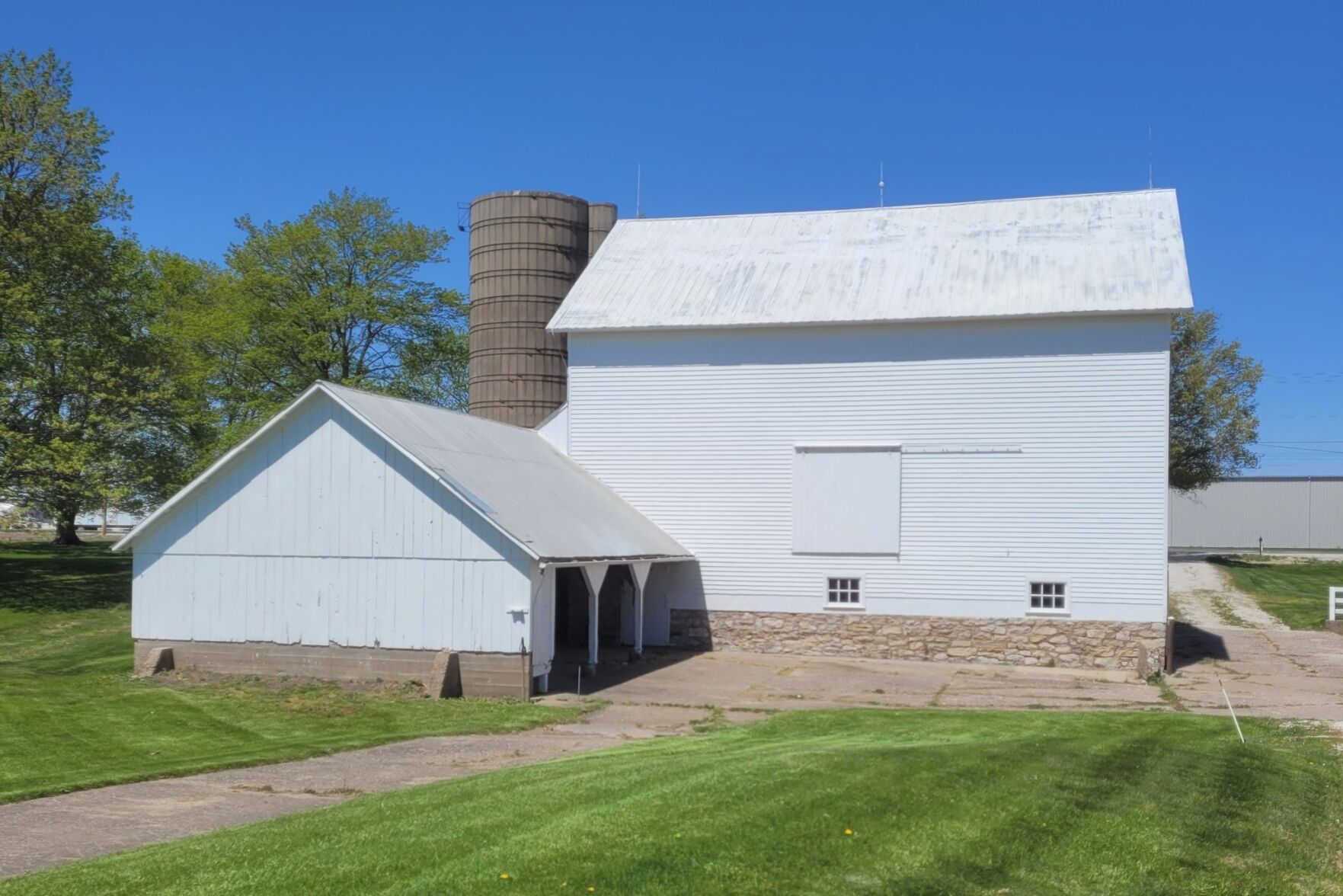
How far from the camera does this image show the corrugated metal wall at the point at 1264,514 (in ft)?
215

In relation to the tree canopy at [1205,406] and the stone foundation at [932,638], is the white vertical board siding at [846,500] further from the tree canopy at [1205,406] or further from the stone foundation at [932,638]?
the tree canopy at [1205,406]

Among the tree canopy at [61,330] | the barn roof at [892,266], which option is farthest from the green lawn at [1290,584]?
the tree canopy at [61,330]

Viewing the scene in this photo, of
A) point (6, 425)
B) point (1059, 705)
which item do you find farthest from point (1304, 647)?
point (6, 425)

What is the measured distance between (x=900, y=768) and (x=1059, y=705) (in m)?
9.87

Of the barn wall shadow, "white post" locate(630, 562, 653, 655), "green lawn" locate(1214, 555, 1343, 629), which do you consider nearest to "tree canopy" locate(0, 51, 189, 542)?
"white post" locate(630, 562, 653, 655)

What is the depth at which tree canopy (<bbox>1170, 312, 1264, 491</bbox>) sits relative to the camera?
49156 millimetres

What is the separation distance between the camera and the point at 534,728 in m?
17.5

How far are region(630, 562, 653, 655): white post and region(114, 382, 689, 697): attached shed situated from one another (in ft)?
4.95

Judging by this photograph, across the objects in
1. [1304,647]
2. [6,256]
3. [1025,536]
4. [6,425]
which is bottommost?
[1304,647]

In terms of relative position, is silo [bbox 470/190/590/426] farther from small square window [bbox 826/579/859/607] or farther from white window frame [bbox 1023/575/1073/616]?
white window frame [bbox 1023/575/1073/616]

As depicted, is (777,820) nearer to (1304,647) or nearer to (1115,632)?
(1115,632)

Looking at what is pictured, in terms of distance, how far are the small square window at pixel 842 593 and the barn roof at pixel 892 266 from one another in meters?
5.52

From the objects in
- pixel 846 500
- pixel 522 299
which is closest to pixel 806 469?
pixel 846 500

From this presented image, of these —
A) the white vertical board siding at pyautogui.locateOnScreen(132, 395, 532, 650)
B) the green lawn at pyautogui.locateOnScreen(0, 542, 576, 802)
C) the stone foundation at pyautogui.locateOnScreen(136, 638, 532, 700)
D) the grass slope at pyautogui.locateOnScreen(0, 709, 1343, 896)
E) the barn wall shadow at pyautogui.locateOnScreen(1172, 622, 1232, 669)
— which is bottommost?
the barn wall shadow at pyautogui.locateOnScreen(1172, 622, 1232, 669)
